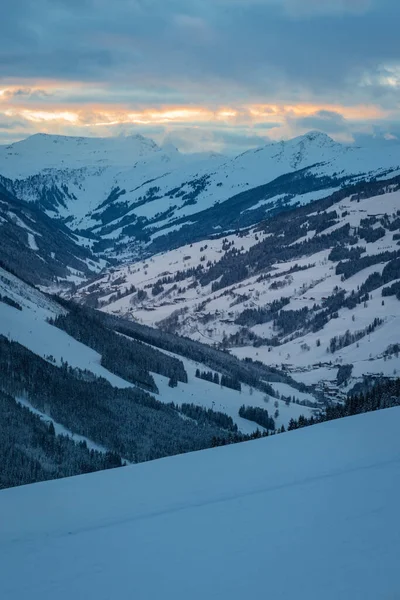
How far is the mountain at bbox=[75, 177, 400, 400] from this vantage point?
92.1 meters

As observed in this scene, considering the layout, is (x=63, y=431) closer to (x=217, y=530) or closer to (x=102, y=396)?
(x=102, y=396)

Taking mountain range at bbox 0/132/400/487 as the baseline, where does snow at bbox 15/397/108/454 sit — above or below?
above

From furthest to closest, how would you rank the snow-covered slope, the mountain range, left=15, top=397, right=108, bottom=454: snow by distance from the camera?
1. the snow-covered slope
2. the mountain range
3. left=15, top=397, right=108, bottom=454: snow

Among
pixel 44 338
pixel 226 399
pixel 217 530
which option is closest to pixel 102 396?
pixel 44 338

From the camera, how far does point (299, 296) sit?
132 metres

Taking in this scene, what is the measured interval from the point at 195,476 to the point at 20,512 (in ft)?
10.4

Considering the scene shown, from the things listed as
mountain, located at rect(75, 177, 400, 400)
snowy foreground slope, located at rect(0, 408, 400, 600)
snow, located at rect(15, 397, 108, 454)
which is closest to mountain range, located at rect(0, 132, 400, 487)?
snow, located at rect(15, 397, 108, 454)

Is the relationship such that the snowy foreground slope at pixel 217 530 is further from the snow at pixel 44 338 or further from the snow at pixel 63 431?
the snow at pixel 44 338

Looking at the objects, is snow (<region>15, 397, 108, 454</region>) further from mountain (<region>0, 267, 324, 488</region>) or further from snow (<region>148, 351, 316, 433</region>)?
snow (<region>148, 351, 316, 433</region>)

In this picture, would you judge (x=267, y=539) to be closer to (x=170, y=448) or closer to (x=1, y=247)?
(x=170, y=448)

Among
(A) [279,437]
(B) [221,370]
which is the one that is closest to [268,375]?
(B) [221,370]

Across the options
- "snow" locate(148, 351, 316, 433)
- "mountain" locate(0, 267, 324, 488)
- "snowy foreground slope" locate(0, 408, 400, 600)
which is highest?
"snowy foreground slope" locate(0, 408, 400, 600)

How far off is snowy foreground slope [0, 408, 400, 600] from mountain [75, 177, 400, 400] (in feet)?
194

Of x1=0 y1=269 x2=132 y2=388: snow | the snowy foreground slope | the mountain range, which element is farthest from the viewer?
x1=0 y1=269 x2=132 y2=388: snow
